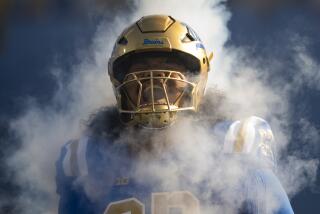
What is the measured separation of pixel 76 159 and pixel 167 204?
0.96ft

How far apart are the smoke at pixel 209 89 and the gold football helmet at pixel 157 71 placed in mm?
146

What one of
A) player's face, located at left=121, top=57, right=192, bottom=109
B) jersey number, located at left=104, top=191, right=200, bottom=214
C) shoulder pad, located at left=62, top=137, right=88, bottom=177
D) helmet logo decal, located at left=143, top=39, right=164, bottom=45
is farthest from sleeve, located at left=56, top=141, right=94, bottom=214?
helmet logo decal, located at left=143, top=39, right=164, bottom=45

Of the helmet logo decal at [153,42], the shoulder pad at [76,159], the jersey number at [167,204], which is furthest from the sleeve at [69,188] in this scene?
the helmet logo decal at [153,42]

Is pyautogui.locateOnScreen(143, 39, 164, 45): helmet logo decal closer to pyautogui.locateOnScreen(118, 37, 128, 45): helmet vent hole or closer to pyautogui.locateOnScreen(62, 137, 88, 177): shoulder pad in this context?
pyautogui.locateOnScreen(118, 37, 128, 45): helmet vent hole

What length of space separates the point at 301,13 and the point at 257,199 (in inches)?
23.0

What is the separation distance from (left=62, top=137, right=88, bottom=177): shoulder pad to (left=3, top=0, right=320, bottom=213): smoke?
106mm

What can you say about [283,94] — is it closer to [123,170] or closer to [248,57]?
[248,57]

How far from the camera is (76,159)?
1.72 metres

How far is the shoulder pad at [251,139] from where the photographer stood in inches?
64.5

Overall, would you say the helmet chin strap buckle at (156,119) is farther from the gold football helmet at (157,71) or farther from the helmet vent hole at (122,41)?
the helmet vent hole at (122,41)

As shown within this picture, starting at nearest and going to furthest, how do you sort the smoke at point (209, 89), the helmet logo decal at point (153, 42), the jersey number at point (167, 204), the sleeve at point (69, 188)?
the jersey number at point (167, 204) < the sleeve at point (69, 188) < the helmet logo decal at point (153, 42) < the smoke at point (209, 89)

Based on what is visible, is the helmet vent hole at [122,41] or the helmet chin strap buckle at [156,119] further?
the helmet vent hole at [122,41]

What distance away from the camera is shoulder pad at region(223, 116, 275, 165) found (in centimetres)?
164

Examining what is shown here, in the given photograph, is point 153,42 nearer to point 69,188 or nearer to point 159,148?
point 159,148
